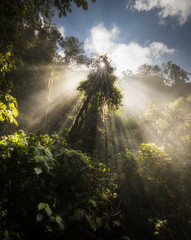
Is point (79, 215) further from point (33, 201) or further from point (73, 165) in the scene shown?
point (73, 165)

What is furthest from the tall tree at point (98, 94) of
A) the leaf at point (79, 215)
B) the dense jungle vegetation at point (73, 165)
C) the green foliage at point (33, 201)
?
the leaf at point (79, 215)

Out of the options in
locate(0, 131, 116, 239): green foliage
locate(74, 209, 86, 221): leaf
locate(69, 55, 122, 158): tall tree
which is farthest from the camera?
locate(69, 55, 122, 158): tall tree

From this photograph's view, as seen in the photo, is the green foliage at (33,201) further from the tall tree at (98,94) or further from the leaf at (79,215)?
the tall tree at (98,94)

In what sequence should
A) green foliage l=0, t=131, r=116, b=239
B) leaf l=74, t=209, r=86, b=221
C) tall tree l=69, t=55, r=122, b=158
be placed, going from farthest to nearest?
tall tree l=69, t=55, r=122, b=158
leaf l=74, t=209, r=86, b=221
green foliage l=0, t=131, r=116, b=239

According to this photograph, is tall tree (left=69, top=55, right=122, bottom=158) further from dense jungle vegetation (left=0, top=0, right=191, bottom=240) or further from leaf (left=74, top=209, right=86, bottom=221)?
leaf (left=74, top=209, right=86, bottom=221)

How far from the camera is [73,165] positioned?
9.50ft

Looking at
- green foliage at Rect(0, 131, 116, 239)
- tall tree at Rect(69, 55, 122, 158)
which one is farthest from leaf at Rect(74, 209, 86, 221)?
tall tree at Rect(69, 55, 122, 158)

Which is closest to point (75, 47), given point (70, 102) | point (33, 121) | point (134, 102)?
point (70, 102)

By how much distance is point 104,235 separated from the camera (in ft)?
5.41

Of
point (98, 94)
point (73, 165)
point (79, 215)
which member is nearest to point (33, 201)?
point (79, 215)

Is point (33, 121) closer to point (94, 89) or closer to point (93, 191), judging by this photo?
point (94, 89)

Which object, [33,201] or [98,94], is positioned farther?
[98,94]

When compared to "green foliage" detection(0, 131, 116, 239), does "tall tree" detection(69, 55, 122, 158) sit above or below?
above

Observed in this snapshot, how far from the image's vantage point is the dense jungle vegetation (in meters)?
1.61
